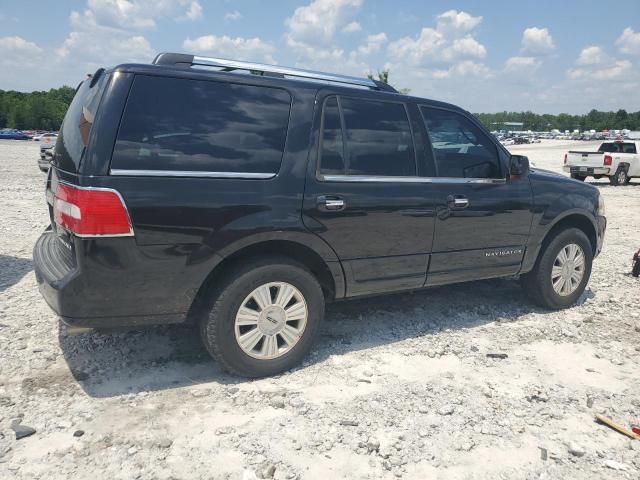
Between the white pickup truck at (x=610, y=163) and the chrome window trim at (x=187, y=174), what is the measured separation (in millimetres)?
18758

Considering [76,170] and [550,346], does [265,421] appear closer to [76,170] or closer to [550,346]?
[76,170]

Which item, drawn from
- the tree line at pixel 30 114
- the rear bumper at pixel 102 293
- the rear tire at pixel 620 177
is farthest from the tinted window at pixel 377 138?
the tree line at pixel 30 114

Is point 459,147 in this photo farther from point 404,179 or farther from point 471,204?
point 404,179

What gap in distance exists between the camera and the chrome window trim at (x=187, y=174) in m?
2.93

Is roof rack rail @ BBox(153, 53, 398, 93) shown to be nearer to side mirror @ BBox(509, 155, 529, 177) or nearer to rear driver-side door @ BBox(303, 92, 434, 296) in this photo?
rear driver-side door @ BBox(303, 92, 434, 296)

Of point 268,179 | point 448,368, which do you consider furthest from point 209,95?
point 448,368

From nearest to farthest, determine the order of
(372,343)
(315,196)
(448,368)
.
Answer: (315,196), (448,368), (372,343)

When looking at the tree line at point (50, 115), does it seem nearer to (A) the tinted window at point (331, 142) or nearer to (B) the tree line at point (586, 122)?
(B) the tree line at point (586, 122)

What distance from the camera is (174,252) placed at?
10.2ft

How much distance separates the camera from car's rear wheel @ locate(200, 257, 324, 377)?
10.9ft

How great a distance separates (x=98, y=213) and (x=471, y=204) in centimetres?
285

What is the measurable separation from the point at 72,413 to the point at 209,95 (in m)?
2.10

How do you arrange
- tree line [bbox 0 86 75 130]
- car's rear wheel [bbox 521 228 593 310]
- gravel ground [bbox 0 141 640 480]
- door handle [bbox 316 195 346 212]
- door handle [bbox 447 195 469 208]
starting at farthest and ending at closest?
tree line [bbox 0 86 75 130]
car's rear wheel [bbox 521 228 593 310]
door handle [bbox 447 195 469 208]
door handle [bbox 316 195 346 212]
gravel ground [bbox 0 141 640 480]

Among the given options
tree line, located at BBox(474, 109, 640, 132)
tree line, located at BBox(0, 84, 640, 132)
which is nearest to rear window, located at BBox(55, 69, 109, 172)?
tree line, located at BBox(0, 84, 640, 132)
